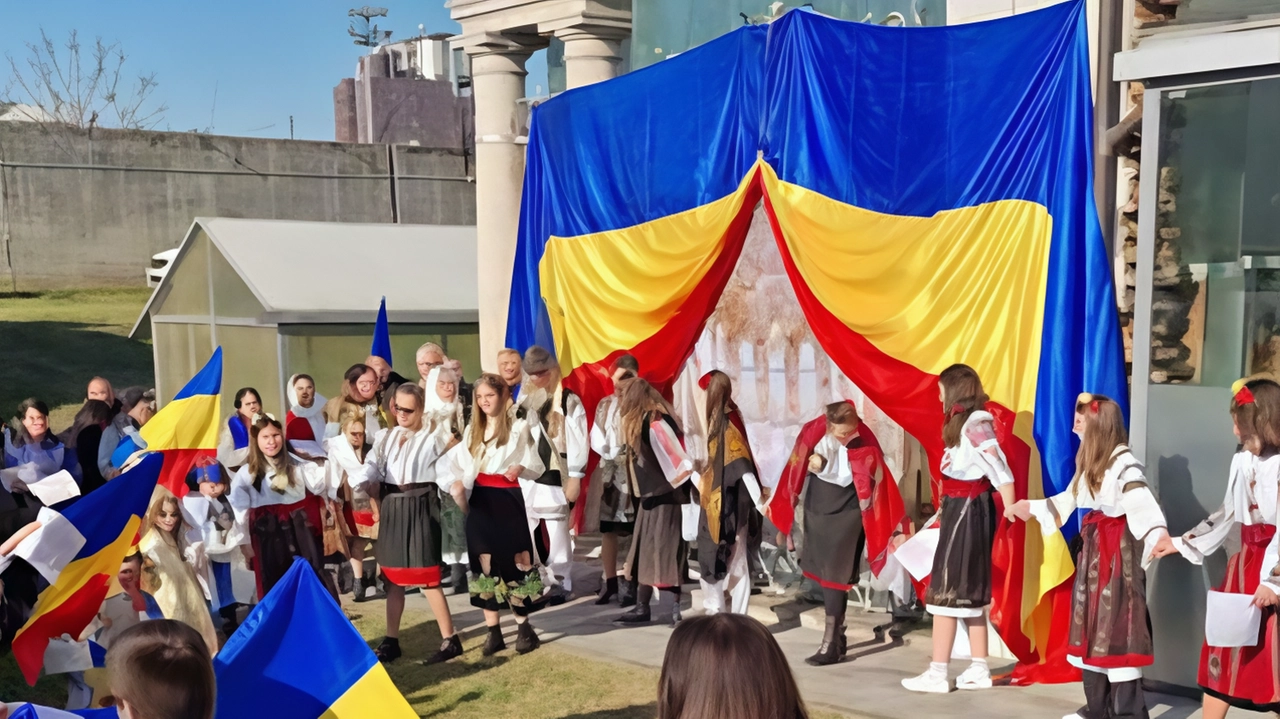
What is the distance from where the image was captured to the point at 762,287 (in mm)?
9078

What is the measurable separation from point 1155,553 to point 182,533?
4966 millimetres

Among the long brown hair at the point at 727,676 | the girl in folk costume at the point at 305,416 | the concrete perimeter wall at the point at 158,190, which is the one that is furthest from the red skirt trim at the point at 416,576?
the concrete perimeter wall at the point at 158,190

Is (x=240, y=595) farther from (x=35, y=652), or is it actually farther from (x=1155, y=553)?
(x=1155, y=553)

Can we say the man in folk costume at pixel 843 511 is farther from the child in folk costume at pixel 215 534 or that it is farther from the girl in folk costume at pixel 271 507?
the child in folk costume at pixel 215 534

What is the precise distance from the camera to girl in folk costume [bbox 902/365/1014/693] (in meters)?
6.55

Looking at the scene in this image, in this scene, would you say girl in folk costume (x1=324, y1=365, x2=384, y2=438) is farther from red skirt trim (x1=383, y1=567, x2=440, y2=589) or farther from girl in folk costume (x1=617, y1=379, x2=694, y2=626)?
girl in folk costume (x1=617, y1=379, x2=694, y2=626)

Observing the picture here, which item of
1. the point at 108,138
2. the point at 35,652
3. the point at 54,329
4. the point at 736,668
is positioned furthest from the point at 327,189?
the point at 736,668

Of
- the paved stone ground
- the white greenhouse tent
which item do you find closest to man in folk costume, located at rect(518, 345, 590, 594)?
the paved stone ground

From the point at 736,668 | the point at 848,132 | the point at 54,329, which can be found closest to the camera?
the point at 736,668

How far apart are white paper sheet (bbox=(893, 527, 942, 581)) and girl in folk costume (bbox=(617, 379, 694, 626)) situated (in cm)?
159

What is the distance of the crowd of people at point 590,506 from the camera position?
6.00 metres

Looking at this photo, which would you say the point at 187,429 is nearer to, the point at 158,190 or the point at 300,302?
the point at 300,302

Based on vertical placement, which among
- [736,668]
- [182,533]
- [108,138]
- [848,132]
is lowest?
[182,533]

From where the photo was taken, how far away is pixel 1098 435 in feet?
19.9
